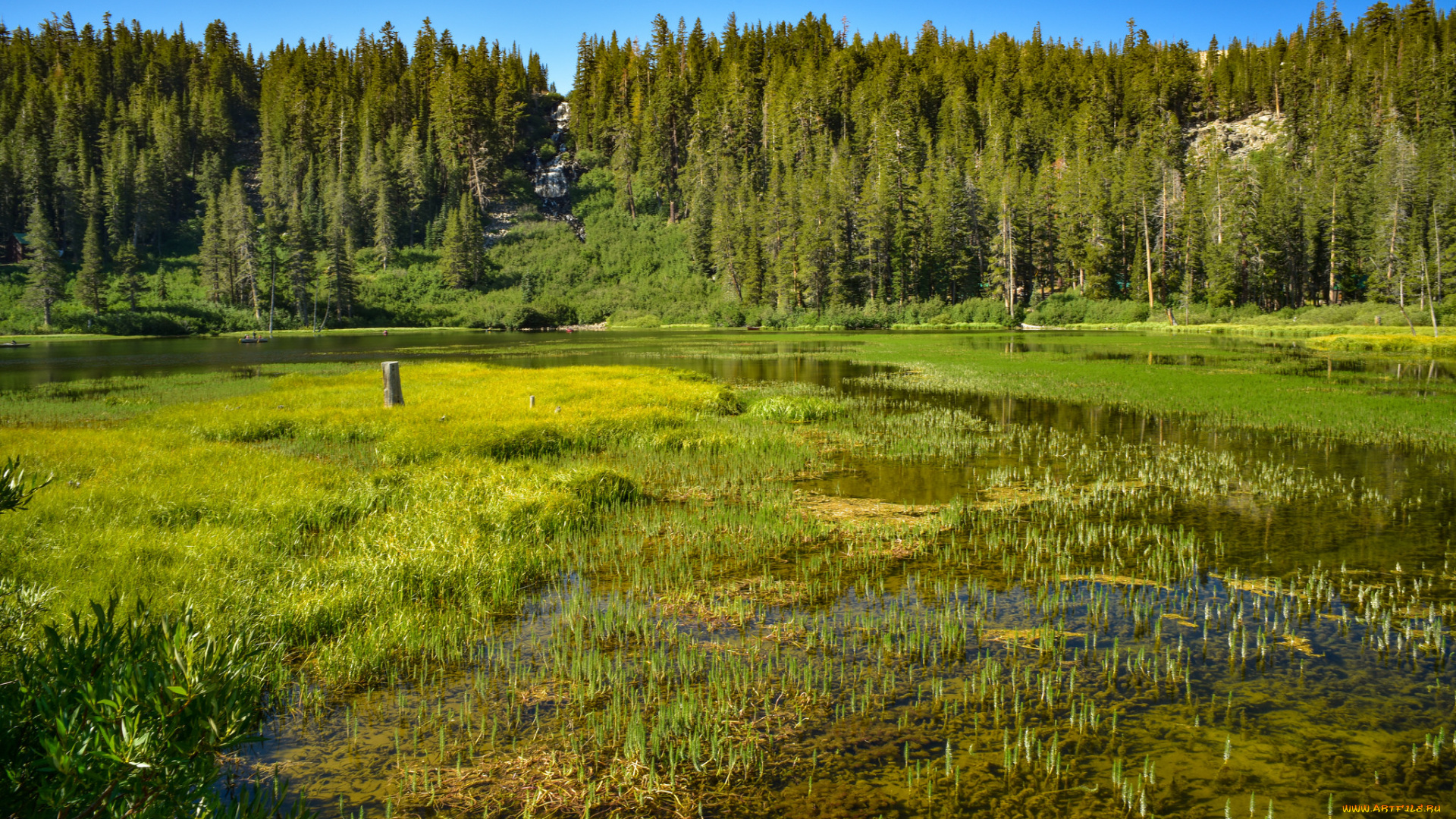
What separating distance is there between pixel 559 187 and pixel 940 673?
493 ft

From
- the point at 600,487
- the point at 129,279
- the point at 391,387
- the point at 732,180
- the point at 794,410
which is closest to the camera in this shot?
the point at 600,487

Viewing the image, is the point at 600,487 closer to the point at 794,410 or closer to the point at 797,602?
the point at 797,602

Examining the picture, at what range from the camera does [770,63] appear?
6043 inches

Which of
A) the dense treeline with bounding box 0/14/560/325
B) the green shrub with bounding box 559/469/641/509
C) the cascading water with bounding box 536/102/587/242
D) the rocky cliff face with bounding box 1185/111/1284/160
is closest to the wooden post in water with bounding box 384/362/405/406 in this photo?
the green shrub with bounding box 559/469/641/509

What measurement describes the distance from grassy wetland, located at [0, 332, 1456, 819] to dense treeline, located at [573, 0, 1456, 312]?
65.3m

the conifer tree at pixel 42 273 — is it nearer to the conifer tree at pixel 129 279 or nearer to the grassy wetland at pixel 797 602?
the conifer tree at pixel 129 279

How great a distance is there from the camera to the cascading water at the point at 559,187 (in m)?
140

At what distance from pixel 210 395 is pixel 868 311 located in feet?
262

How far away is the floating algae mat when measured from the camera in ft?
19.6

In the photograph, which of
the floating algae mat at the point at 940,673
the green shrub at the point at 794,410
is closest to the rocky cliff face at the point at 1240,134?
the green shrub at the point at 794,410

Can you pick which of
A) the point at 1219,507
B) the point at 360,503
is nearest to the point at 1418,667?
the point at 1219,507

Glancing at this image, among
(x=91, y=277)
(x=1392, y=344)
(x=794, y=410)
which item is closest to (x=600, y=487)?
(x=794, y=410)

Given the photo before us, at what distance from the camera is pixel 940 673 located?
7855mm

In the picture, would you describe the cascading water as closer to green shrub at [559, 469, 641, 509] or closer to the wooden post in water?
the wooden post in water
